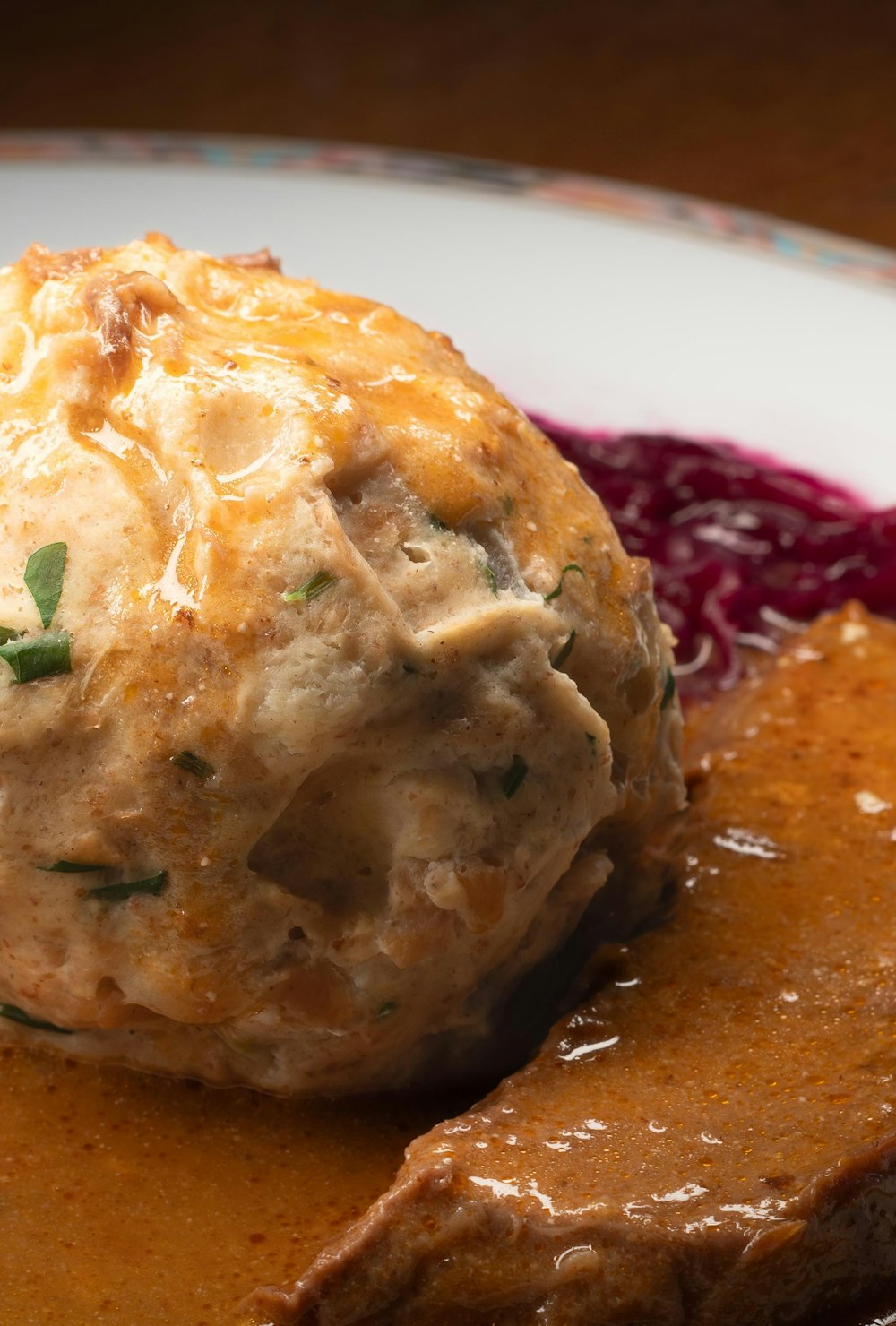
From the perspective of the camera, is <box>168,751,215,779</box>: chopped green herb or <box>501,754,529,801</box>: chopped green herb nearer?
<box>168,751,215,779</box>: chopped green herb

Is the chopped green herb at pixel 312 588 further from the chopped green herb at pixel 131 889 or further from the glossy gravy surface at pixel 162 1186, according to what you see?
the glossy gravy surface at pixel 162 1186

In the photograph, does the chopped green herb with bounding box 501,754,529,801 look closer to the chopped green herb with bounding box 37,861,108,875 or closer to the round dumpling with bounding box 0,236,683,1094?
the round dumpling with bounding box 0,236,683,1094

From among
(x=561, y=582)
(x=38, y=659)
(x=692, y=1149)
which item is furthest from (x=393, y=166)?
(x=692, y=1149)

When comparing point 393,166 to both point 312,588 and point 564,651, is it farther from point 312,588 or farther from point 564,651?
point 312,588

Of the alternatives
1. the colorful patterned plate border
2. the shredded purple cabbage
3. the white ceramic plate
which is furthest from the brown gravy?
the colorful patterned plate border

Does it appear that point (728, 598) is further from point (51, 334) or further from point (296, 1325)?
point (296, 1325)

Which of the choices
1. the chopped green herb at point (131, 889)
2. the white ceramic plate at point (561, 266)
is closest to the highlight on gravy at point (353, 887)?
the chopped green herb at point (131, 889)
